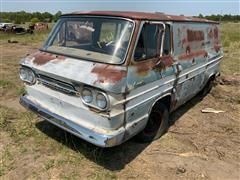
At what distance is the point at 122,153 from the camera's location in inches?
185

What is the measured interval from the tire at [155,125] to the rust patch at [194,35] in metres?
1.50

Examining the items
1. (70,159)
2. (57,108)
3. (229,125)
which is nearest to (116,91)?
(57,108)

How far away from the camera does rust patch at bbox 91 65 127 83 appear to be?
3721mm

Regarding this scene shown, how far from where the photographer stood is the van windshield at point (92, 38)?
4.16 metres

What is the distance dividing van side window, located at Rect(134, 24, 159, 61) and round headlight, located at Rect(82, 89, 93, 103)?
31.5 inches

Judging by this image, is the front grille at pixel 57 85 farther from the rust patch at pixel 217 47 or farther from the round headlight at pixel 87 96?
the rust patch at pixel 217 47

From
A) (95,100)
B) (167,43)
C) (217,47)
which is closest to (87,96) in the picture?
(95,100)

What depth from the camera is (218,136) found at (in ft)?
18.4

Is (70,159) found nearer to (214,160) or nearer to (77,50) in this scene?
(77,50)

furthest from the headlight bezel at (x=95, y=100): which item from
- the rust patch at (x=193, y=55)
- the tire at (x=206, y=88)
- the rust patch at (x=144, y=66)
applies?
the tire at (x=206, y=88)

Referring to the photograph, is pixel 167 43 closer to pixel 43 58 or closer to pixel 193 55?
pixel 193 55

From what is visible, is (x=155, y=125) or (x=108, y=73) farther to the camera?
(x=155, y=125)

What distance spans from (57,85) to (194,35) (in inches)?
122

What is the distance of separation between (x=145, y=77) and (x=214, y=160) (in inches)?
67.8
